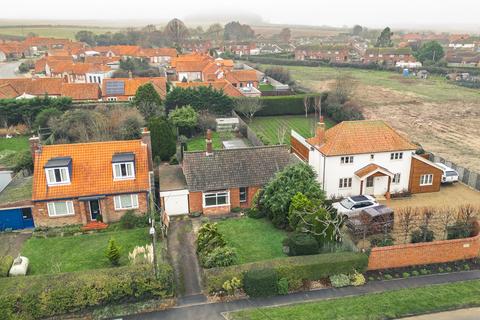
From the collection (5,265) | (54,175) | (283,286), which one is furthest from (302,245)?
(54,175)

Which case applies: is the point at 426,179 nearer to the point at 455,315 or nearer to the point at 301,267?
the point at 455,315

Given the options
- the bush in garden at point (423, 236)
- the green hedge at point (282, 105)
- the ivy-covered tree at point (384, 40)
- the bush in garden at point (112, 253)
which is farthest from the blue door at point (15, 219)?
the ivy-covered tree at point (384, 40)

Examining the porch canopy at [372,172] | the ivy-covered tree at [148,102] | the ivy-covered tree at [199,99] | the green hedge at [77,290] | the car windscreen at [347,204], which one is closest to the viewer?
the green hedge at [77,290]

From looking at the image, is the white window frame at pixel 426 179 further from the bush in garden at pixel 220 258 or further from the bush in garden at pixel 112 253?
the bush in garden at pixel 112 253

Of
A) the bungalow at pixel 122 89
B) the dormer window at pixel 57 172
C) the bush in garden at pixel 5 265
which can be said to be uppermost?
the bungalow at pixel 122 89

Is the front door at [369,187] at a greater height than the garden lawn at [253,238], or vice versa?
the front door at [369,187]

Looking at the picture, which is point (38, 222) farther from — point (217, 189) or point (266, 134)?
point (266, 134)

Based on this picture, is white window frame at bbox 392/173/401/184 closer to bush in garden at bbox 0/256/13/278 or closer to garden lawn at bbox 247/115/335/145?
garden lawn at bbox 247/115/335/145
